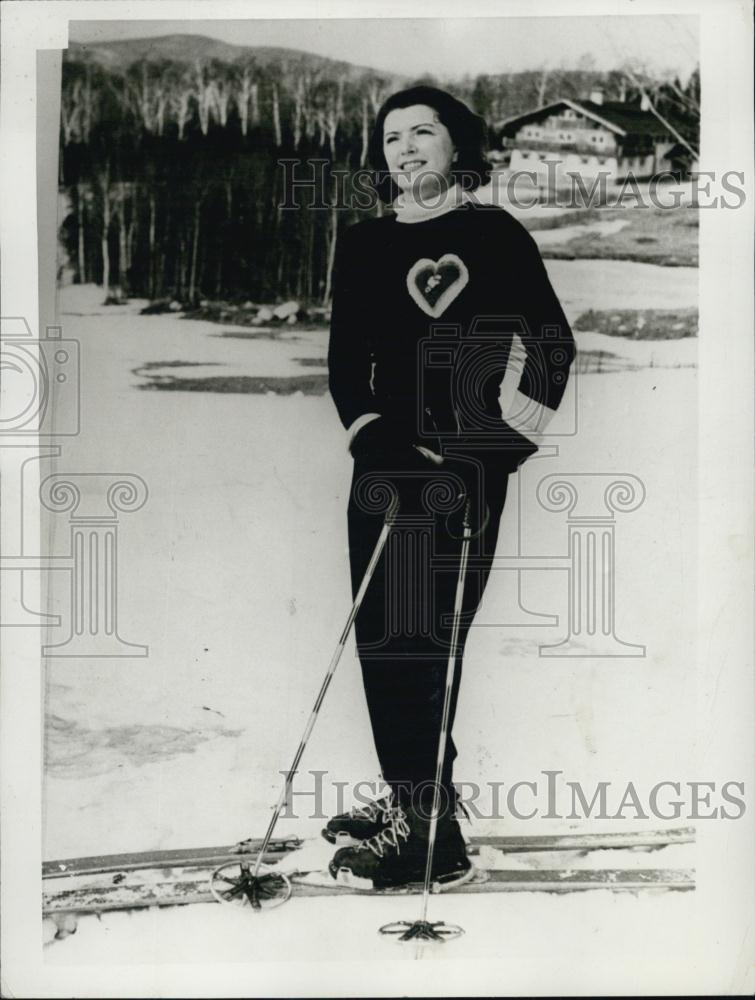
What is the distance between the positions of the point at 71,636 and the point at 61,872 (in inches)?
16.6

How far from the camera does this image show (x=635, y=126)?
1615mm

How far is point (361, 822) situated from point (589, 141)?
4.21 ft

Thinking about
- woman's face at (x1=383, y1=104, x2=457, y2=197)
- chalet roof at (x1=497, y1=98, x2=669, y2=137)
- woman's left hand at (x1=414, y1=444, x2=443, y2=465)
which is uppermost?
chalet roof at (x1=497, y1=98, x2=669, y2=137)

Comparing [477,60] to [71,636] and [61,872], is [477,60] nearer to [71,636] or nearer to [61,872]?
[71,636]

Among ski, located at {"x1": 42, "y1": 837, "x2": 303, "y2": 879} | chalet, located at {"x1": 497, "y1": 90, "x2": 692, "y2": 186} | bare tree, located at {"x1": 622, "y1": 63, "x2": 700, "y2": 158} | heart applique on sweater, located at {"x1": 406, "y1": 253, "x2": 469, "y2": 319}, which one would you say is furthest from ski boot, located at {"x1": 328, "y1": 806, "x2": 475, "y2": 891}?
bare tree, located at {"x1": 622, "y1": 63, "x2": 700, "y2": 158}

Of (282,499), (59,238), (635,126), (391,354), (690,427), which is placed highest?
(635,126)

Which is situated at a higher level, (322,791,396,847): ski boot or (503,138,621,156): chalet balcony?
(503,138,621,156): chalet balcony

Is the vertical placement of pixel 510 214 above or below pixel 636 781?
above

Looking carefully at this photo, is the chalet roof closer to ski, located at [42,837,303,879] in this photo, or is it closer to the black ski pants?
the black ski pants

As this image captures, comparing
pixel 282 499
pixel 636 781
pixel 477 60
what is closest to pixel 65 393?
pixel 282 499

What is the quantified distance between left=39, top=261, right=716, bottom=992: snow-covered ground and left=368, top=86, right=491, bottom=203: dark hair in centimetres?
23

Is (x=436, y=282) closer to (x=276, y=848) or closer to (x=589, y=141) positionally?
(x=589, y=141)

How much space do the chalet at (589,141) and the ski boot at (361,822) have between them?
1146 mm

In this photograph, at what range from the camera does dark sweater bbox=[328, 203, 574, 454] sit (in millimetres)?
1597
